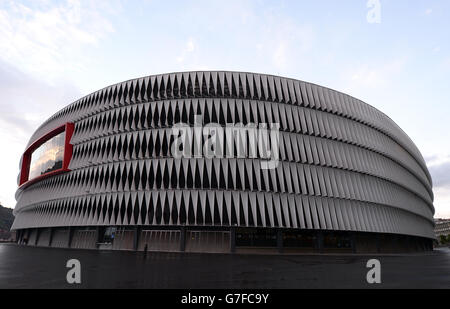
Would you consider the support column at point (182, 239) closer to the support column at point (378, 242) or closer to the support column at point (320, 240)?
the support column at point (320, 240)

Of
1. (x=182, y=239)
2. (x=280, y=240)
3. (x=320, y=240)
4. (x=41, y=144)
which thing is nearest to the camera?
(x=182, y=239)

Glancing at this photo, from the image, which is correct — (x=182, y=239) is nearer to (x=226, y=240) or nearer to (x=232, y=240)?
(x=226, y=240)

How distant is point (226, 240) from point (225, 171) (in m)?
8.24

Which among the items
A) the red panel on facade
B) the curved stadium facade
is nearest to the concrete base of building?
the curved stadium facade

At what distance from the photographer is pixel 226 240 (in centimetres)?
3572

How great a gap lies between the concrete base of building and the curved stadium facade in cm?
13

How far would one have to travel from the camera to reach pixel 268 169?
123ft

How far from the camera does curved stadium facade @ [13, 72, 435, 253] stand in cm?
3638

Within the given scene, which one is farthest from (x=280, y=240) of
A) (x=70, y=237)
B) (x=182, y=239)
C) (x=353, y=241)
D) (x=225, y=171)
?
(x=70, y=237)

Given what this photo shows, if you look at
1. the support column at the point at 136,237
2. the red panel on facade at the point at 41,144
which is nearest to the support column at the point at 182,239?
the support column at the point at 136,237

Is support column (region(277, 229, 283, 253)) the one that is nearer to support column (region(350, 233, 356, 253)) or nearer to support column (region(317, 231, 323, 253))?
support column (region(317, 231, 323, 253))

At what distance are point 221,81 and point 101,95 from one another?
66.4 ft

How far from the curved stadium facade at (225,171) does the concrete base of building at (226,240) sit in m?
0.13
